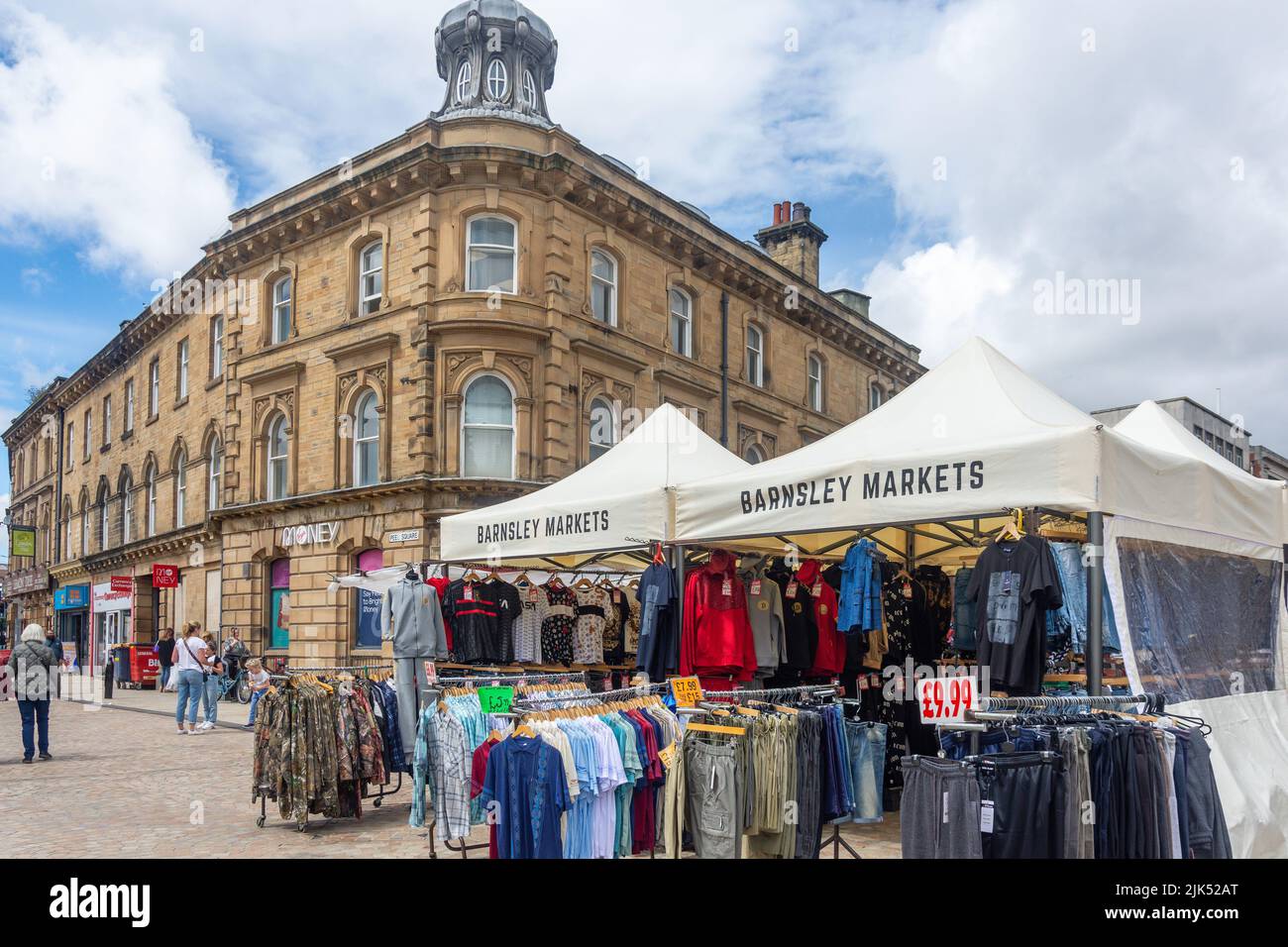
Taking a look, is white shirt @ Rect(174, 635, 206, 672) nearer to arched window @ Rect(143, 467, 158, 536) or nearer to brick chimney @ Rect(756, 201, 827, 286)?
arched window @ Rect(143, 467, 158, 536)

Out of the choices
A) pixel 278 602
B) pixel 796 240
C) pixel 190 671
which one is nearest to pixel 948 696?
pixel 190 671

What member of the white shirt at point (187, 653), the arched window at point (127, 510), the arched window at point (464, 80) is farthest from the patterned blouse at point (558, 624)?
the arched window at point (127, 510)

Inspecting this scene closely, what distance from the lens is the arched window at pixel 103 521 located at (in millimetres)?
41125

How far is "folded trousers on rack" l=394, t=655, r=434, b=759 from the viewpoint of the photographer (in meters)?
10.3

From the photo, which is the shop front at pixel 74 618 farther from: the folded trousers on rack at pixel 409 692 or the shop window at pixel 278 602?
the folded trousers on rack at pixel 409 692

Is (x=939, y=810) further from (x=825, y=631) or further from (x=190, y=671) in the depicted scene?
(x=190, y=671)

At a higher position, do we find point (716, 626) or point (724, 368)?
point (724, 368)

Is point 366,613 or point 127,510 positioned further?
point 127,510

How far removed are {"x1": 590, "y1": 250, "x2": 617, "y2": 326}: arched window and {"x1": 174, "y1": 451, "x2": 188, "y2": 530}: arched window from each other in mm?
15840

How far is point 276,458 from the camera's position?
26328 mm

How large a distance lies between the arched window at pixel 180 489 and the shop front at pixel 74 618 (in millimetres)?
10776

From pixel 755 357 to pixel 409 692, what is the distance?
2130cm

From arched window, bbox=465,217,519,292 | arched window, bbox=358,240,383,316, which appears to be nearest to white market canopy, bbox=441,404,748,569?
arched window, bbox=465,217,519,292
